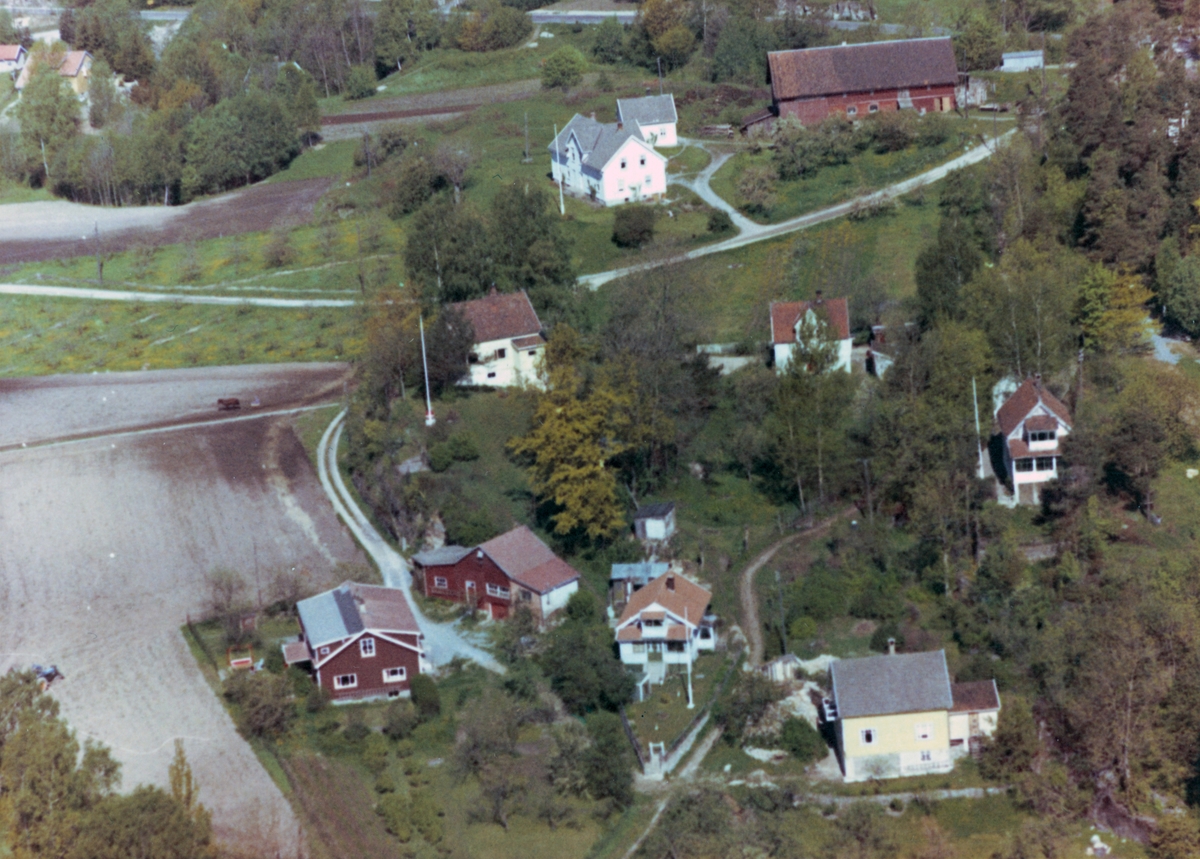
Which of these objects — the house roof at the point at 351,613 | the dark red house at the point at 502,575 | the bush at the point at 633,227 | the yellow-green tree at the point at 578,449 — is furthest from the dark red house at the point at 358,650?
the bush at the point at 633,227

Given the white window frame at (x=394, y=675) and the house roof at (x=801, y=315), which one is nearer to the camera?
the white window frame at (x=394, y=675)

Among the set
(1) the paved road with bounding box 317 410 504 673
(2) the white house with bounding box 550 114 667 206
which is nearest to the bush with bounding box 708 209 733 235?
(2) the white house with bounding box 550 114 667 206

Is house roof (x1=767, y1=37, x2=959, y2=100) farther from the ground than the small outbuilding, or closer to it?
farther from the ground

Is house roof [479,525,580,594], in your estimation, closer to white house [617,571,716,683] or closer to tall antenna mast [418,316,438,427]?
white house [617,571,716,683]

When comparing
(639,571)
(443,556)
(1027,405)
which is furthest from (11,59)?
(1027,405)

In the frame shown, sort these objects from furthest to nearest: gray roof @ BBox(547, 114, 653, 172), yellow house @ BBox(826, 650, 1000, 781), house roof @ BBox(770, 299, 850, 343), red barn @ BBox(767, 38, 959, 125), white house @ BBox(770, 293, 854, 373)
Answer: red barn @ BBox(767, 38, 959, 125) < gray roof @ BBox(547, 114, 653, 172) < house roof @ BBox(770, 299, 850, 343) < white house @ BBox(770, 293, 854, 373) < yellow house @ BBox(826, 650, 1000, 781)

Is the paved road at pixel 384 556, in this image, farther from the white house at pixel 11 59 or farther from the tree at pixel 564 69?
the white house at pixel 11 59

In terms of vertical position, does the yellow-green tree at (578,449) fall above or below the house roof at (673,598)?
above
